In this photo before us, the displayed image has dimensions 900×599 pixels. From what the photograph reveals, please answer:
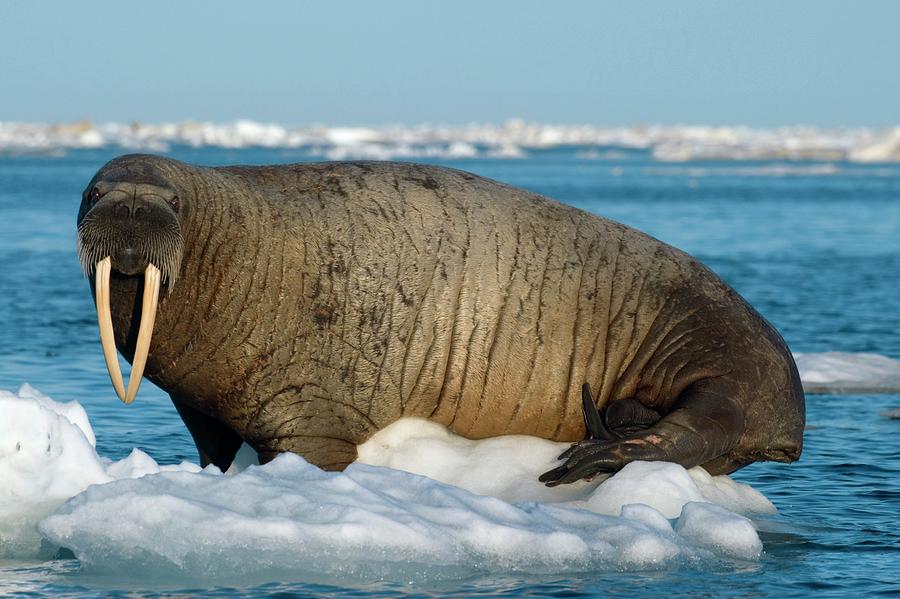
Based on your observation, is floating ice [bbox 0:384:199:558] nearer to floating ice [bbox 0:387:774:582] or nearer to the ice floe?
floating ice [bbox 0:387:774:582]

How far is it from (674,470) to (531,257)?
1244 mm

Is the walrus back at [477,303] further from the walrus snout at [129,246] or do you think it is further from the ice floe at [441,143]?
the ice floe at [441,143]

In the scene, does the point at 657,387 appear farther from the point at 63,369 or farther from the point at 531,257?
the point at 63,369

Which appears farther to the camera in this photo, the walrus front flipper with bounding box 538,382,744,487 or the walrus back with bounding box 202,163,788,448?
the walrus back with bounding box 202,163,788,448

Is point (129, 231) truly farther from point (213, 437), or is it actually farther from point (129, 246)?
point (213, 437)

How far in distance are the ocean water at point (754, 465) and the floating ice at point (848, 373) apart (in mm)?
130

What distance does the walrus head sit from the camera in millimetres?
5758

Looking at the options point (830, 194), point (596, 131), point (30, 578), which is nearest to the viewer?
point (30, 578)

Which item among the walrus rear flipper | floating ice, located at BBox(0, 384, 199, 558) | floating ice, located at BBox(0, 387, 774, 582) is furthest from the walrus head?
the walrus rear flipper

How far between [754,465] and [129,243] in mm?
3789

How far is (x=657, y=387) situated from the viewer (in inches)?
272

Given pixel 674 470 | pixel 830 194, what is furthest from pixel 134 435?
pixel 830 194

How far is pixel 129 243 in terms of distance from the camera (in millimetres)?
5777

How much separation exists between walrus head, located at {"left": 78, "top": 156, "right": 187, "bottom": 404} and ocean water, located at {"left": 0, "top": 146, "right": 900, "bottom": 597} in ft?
2.87
